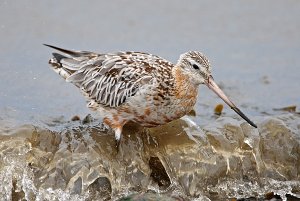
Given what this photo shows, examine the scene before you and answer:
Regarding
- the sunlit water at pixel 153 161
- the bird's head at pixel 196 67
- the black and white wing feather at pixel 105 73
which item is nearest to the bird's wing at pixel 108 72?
the black and white wing feather at pixel 105 73

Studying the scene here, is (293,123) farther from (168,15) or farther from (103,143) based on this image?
(168,15)

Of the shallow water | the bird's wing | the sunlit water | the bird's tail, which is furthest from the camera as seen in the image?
the bird's tail

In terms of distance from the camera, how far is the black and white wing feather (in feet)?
35.2

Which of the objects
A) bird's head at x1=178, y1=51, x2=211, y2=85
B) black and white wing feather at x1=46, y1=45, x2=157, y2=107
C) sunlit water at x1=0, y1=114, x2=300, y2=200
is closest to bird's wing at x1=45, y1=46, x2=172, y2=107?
black and white wing feather at x1=46, y1=45, x2=157, y2=107

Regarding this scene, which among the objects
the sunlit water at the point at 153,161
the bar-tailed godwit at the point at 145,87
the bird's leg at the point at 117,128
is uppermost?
the bar-tailed godwit at the point at 145,87

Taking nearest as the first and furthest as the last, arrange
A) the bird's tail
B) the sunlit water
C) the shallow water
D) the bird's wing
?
the sunlit water, the shallow water, the bird's wing, the bird's tail

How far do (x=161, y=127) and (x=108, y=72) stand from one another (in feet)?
3.59

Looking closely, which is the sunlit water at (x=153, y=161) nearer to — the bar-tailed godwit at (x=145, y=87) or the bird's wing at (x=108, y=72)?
the bar-tailed godwit at (x=145, y=87)

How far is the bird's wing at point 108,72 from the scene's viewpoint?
1072 centimetres

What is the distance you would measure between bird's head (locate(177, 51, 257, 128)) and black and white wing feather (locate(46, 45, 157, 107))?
1.56 ft

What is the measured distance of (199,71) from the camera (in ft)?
34.5

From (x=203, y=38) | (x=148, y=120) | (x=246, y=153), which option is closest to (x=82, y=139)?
(x=148, y=120)

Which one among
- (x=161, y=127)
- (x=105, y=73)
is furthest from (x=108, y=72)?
(x=161, y=127)

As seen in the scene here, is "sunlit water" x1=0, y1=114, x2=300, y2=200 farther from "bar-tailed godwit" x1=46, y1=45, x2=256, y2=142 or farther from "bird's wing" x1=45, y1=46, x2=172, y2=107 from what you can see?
"bird's wing" x1=45, y1=46, x2=172, y2=107
